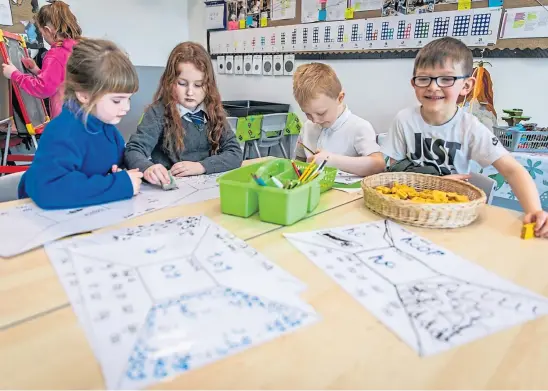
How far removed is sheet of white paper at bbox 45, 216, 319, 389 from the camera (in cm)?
41

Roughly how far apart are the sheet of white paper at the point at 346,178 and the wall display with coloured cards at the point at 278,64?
1.93 metres

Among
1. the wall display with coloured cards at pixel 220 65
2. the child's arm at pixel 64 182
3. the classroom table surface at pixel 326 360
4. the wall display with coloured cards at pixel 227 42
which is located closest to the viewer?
the classroom table surface at pixel 326 360

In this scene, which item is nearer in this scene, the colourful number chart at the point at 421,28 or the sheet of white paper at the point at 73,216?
the sheet of white paper at the point at 73,216

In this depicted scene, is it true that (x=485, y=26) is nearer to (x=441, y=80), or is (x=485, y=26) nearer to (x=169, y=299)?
(x=441, y=80)

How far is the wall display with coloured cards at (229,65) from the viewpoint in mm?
3326

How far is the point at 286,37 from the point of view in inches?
113

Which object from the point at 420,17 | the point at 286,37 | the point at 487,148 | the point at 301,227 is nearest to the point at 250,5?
the point at 286,37

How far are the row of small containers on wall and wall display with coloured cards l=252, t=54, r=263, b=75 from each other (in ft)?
0.15

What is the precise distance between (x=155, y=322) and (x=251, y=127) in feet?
7.34

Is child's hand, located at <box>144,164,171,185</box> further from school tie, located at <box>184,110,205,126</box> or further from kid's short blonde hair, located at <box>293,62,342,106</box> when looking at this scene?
kid's short blonde hair, located at <box>293,62,342,106</box>

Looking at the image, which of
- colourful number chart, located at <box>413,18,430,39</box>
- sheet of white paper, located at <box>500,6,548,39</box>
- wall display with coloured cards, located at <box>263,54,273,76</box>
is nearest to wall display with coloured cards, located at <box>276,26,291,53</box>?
wall display with coloured cards, located at <box>263,54,273,76</box>

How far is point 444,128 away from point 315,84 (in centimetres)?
44

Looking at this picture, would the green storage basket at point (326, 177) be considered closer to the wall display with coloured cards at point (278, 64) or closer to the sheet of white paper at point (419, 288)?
the sheet of white paper at point (419, 288)

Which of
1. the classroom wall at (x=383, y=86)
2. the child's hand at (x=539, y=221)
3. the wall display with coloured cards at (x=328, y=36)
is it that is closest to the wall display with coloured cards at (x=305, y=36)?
the wall display with coloured cards at (x=328, y=36)
